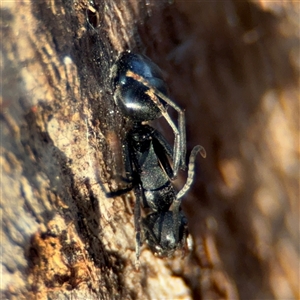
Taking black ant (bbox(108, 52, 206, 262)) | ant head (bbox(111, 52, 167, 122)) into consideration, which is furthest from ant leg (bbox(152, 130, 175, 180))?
ant head (bbox(111, 52, 167, 122))

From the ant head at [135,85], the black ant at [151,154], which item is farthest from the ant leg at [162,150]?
the ant head at [135,85]

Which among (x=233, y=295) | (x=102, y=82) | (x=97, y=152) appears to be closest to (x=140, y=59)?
(x=102, y=82)

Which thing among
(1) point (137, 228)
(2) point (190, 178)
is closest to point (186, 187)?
(2) point (190, 178)

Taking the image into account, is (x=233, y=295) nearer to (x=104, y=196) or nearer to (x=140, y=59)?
(x=104, y=196)

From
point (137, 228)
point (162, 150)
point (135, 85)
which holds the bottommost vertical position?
point (137, 228)

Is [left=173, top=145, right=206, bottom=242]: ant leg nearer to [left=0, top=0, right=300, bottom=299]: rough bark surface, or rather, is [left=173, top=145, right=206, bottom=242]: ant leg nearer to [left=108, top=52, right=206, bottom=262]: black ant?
[left=108, top=52, right=206, bottom=262]: black ant

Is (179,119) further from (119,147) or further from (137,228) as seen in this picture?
(137,228)

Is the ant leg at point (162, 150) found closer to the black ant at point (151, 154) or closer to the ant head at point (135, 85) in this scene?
the black ant at point (151, 154)
